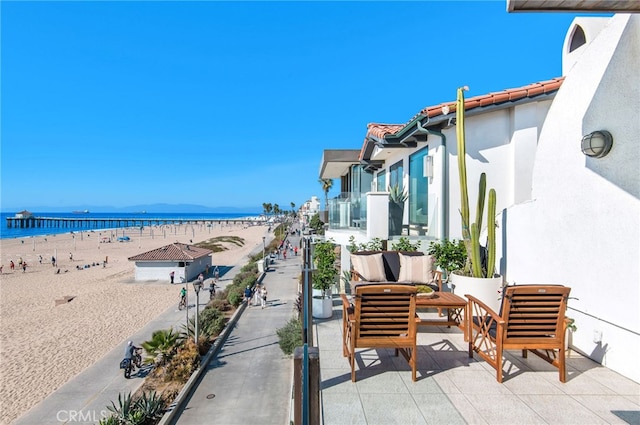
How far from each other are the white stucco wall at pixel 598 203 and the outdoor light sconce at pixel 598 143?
6cm

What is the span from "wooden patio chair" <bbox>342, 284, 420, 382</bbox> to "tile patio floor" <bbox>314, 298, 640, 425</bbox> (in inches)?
17.4

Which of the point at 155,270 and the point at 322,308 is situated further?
the point at 155,270

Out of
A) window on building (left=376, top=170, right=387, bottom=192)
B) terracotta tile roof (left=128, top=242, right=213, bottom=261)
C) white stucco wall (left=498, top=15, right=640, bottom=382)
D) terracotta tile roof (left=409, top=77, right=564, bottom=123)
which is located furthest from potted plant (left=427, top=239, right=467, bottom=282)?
terracotta tile roof (left=128, top=242, right=213, bottom=261)

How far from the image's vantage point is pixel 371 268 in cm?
638

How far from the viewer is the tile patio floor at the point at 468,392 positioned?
9.95 ft

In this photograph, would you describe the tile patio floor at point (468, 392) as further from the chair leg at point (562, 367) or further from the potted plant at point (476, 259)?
the potted plant at point (476, 259)

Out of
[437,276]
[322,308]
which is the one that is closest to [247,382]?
[322,308]

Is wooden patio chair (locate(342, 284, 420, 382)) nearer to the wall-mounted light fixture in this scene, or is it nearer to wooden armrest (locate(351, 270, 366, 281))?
wooden armrest (locate(351, 270, 366, 281))

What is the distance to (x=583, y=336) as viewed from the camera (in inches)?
173

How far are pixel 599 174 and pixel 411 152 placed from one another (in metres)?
6.04

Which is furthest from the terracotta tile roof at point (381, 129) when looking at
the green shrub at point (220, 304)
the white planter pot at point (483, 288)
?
the green shrub at point (220, 304)

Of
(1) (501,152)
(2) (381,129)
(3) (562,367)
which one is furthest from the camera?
(2) (381,129)

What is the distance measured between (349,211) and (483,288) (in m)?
5.40

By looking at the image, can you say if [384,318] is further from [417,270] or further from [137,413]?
[137,413]
